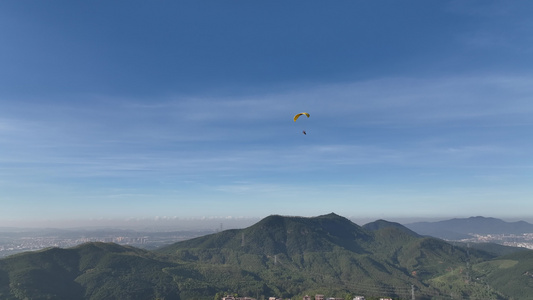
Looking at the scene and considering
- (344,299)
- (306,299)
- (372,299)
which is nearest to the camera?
(372,299)

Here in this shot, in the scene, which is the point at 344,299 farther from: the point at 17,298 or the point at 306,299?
the point at 17,298

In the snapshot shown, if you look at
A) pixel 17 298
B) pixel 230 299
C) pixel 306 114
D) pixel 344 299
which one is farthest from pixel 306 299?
pixel 17 298

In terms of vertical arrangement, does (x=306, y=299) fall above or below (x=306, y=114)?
below

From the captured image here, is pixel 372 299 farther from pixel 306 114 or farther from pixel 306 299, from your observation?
pixel 306 114

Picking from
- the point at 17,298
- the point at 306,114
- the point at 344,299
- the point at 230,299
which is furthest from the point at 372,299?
the point at 17,298

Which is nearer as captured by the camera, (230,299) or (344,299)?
(230,299)

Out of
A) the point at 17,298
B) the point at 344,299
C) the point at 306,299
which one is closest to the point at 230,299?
the point at 306,299

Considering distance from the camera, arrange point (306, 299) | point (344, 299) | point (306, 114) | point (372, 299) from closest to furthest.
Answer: point (306, 114) < point (372, 299) < point (306, 299) < point (344, 299)

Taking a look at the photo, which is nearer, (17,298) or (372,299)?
(372,299)

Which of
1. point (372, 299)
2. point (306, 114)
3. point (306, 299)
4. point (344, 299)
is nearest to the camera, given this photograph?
point (306, 114)

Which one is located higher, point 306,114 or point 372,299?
point 306,114
